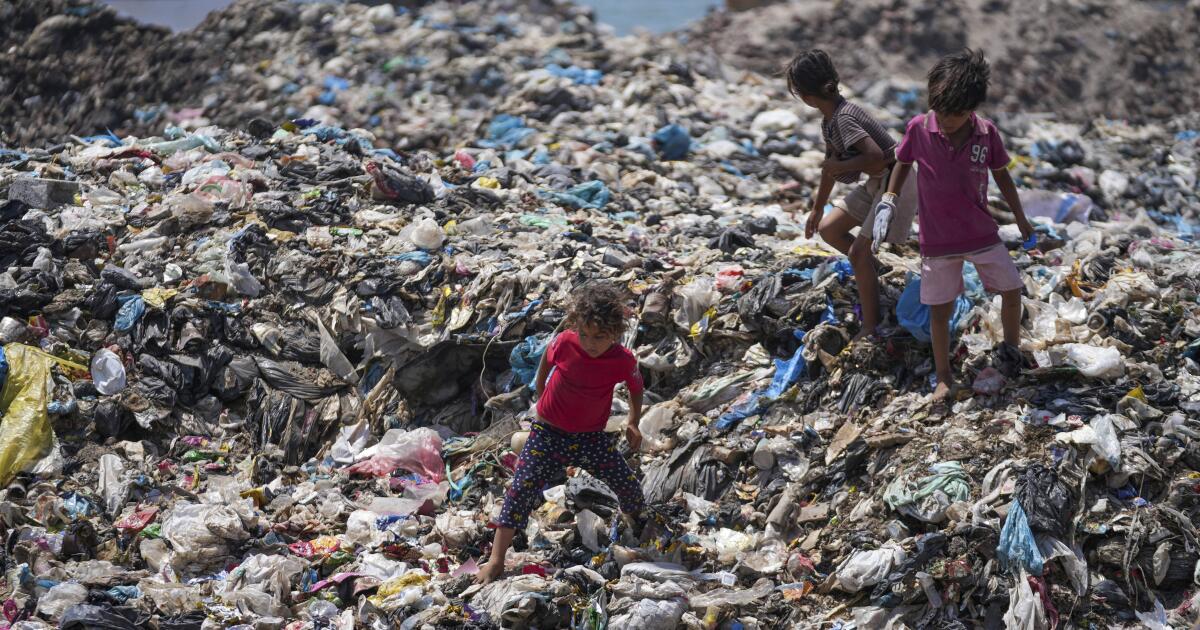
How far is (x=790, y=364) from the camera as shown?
458 cm

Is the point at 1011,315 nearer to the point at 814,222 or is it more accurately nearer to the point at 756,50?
the point at 814,222

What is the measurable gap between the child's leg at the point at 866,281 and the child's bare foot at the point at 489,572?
1.91 metres

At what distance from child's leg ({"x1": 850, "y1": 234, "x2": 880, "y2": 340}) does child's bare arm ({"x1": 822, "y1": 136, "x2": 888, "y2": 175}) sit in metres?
0.28

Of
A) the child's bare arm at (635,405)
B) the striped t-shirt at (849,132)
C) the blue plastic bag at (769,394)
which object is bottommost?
the blue plastic bag at (769,394)

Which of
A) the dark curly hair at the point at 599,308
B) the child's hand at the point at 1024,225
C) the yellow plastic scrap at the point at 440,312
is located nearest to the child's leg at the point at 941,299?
the child's hand at the point at 1024,225

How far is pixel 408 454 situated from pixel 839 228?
2179 millimetres

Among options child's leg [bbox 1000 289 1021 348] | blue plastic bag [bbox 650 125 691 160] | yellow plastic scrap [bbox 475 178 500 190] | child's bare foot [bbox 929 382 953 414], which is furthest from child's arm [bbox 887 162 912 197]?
blue plastic bag [bbox 650 125 691 160]

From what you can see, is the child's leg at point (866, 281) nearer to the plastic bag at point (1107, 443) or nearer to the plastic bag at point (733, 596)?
the plastic bag at point (1107, 443)

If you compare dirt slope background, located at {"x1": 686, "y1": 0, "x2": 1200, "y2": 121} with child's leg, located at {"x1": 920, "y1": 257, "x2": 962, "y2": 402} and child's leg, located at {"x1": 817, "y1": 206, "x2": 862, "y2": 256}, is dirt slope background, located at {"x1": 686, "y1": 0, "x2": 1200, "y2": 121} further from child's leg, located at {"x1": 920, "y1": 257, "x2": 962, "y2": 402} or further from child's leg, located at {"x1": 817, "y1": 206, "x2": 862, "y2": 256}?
child's leg, located at {"x1": 920, "y1": 257, "x2": 962, "y2": 402}

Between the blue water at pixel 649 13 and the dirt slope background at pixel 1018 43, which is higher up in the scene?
the dirt slope background at pixel 1018 43

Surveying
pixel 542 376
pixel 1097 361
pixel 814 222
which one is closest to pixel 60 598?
pixel 542 376

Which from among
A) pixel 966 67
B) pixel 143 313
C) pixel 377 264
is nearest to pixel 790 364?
pixel 966 67

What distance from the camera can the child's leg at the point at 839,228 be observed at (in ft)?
14.4

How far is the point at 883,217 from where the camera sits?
13.0ft
